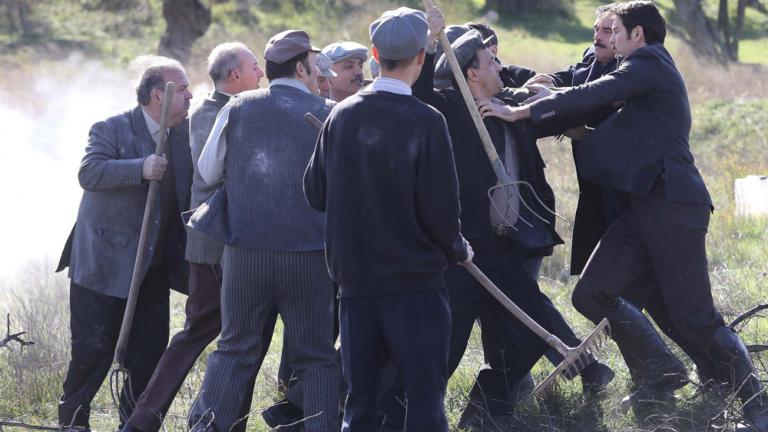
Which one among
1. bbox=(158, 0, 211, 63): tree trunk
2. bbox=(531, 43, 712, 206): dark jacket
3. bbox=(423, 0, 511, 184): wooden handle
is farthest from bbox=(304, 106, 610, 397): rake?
bbox=(158, 0, 211, 63): tree trunk

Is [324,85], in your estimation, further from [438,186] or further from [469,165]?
[438,186]

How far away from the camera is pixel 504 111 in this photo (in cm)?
547

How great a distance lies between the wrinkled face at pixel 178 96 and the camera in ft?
18.6

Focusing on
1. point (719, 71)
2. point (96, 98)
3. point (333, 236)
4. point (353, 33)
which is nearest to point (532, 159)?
point (333, 236)

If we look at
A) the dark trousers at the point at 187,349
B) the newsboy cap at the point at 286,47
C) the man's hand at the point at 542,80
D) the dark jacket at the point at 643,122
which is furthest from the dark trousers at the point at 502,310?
the newsboy cap at the point at 286,47

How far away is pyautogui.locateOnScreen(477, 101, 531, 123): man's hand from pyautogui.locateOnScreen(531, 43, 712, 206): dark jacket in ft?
0.19

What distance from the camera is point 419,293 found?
4.30 meters

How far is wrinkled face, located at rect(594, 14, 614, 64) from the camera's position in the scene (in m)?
5.94

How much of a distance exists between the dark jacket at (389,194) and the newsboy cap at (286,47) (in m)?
0.79

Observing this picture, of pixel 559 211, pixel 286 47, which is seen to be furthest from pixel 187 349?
pixel 559 211

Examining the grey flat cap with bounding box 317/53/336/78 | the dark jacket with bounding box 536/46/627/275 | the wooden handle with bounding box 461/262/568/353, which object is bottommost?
the wooden handle with bounding box 461/262/568/353

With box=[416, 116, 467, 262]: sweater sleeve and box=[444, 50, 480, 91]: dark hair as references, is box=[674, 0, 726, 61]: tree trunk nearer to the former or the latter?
box=[444, 50, 480, 91]: dark hair

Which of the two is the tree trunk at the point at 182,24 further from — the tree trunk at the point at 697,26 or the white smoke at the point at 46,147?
the tree trunk at the point at 697,26

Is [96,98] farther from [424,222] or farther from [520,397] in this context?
[424,222]
